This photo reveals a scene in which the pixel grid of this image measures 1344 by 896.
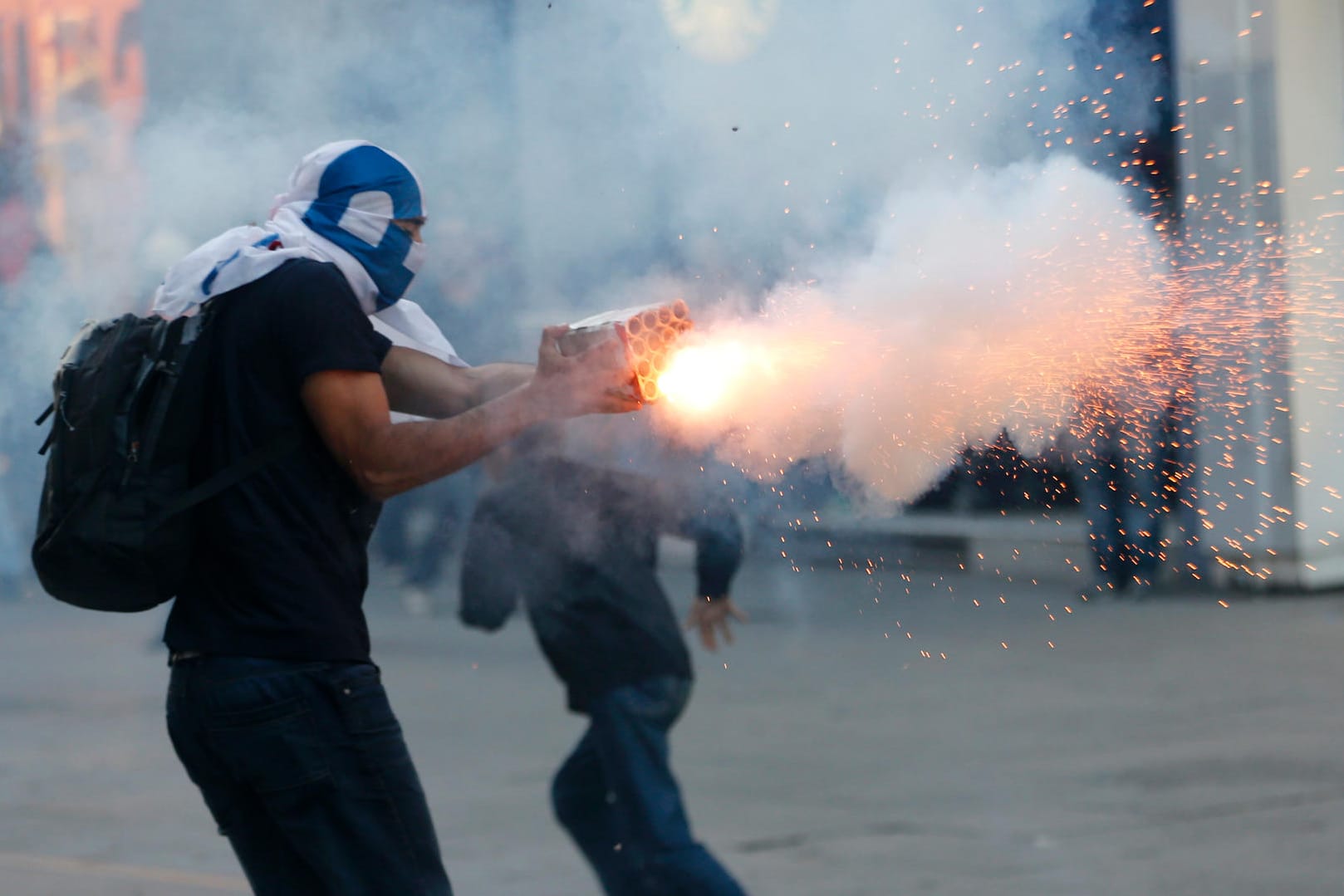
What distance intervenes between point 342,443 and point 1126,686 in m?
4.19

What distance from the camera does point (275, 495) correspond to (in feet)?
6.75

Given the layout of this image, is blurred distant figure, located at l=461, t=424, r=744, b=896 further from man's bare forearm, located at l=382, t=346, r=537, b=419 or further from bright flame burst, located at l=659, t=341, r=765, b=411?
man's bare forearm, located at l=382, t=346, r=537, b=419

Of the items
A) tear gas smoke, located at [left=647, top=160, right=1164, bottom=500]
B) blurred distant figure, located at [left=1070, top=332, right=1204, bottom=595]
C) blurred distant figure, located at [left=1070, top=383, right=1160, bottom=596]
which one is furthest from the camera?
blurred distant figure, located at [left=1070, top=383, right=1160, bottom=596]

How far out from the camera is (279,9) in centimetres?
402

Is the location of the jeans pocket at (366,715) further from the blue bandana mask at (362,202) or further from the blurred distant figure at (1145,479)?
the blurred distant figure at (1145,479)

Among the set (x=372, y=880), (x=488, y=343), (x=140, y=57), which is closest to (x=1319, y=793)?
(x=488, y=343)

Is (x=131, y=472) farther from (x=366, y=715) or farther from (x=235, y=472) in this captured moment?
(x=366, y=715)

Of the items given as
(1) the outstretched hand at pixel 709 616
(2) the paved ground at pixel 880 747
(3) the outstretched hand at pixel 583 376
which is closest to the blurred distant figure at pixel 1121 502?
(2) the paved ground at pixel 880 747

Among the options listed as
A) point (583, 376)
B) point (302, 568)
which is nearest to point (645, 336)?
point (583, 376)

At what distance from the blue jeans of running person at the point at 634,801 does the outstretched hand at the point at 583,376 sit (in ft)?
3.50

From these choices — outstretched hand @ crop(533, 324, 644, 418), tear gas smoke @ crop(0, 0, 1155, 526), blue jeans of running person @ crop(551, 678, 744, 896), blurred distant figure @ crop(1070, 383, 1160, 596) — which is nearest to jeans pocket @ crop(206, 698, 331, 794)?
outstretched hand @ crop(533, 324, 644, 418)

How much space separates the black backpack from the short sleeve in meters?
0.10

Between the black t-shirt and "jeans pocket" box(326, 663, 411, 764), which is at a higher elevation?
the black t-shirt

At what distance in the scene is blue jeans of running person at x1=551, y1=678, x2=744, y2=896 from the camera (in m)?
2.99
